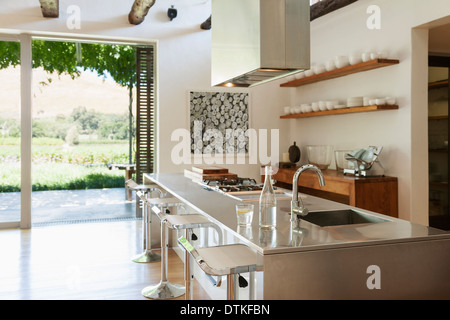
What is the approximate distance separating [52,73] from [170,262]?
324 centimetres

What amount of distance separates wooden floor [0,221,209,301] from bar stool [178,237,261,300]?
49.5 inches

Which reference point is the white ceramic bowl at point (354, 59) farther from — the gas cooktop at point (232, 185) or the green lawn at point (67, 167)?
the green lawn at point (67, 167)

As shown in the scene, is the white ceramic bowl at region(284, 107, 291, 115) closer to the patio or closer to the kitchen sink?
the patio

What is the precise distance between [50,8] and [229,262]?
4.34 m

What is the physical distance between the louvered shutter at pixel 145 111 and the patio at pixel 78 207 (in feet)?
1.59

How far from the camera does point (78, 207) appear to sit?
6.06 meters

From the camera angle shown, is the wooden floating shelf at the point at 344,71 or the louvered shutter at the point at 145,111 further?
the louvered shutter at the point at 145,111

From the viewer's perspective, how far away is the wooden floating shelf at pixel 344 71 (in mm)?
4164

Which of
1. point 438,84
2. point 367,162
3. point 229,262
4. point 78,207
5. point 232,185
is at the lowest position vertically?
point 78,207

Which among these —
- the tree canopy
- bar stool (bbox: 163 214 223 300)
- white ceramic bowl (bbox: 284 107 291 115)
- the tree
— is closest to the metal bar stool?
bar stool (bbox: 163 214 223 300)

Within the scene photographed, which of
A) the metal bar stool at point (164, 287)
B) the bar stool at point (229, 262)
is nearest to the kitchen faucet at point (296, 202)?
the bar stool at point (229, 262)

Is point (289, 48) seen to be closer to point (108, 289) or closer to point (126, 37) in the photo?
point (108, 289)

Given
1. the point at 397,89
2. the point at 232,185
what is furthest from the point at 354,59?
the point at 232,185

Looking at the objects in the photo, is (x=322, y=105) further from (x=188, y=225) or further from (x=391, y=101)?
(x=188, y=225)
